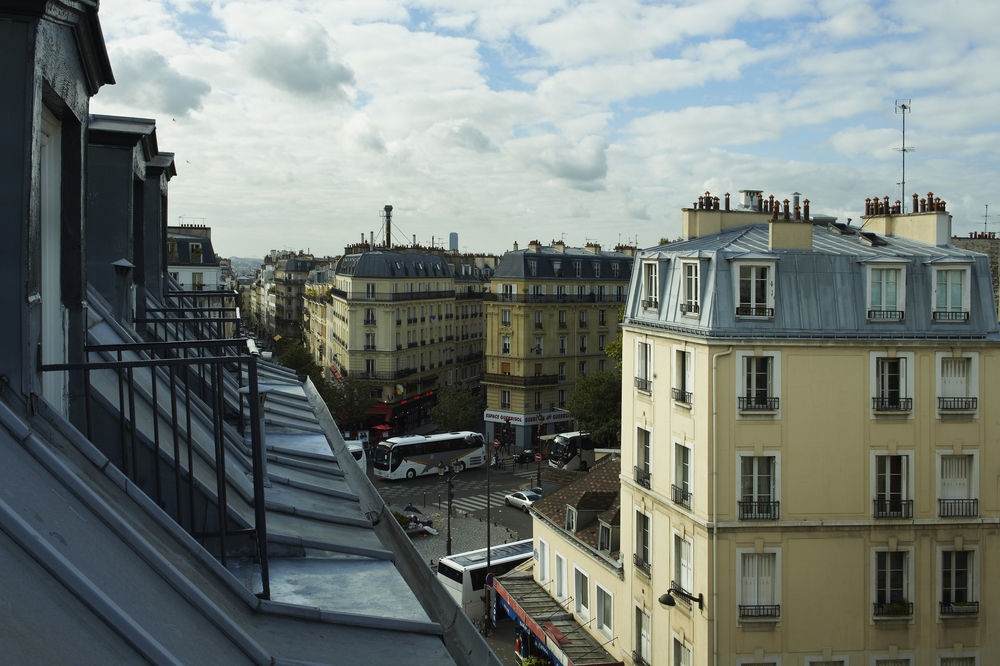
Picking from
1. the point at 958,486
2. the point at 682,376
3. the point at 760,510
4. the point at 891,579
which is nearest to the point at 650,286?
the point at 682,376

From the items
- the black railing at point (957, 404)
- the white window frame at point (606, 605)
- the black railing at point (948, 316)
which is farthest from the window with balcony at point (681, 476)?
the black railing at point (948, 316)

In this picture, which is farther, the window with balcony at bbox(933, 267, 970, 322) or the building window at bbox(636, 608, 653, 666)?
the building window at bbox(636, 608, 653, 666)

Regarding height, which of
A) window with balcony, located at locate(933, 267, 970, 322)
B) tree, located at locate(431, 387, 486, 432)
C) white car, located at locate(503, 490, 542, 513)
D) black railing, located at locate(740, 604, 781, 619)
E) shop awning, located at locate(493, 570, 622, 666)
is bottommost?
white car, located at locate(503, 490, 542, 513)

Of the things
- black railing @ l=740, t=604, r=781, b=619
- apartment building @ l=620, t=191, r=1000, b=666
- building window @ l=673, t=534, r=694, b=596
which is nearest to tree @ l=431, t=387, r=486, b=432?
building window @ l=673, t=534, r=694, b=596

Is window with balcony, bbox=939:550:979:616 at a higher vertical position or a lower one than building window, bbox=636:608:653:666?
higher

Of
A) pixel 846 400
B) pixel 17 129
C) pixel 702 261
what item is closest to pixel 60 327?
pixel 17 129

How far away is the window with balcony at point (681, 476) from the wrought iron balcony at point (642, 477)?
145 cm

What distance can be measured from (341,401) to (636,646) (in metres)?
39.4

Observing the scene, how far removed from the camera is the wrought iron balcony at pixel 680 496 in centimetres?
2137

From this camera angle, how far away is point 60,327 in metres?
5.67

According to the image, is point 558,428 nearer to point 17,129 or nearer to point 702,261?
point 702,261

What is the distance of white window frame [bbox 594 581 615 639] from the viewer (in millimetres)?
25891

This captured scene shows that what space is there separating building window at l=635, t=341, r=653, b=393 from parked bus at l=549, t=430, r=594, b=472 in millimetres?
31251

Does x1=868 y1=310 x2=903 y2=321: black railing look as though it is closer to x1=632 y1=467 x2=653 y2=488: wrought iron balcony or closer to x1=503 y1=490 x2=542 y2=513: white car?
x1=632 y1=467 x2=653 y2=488: wrought iron balcony
